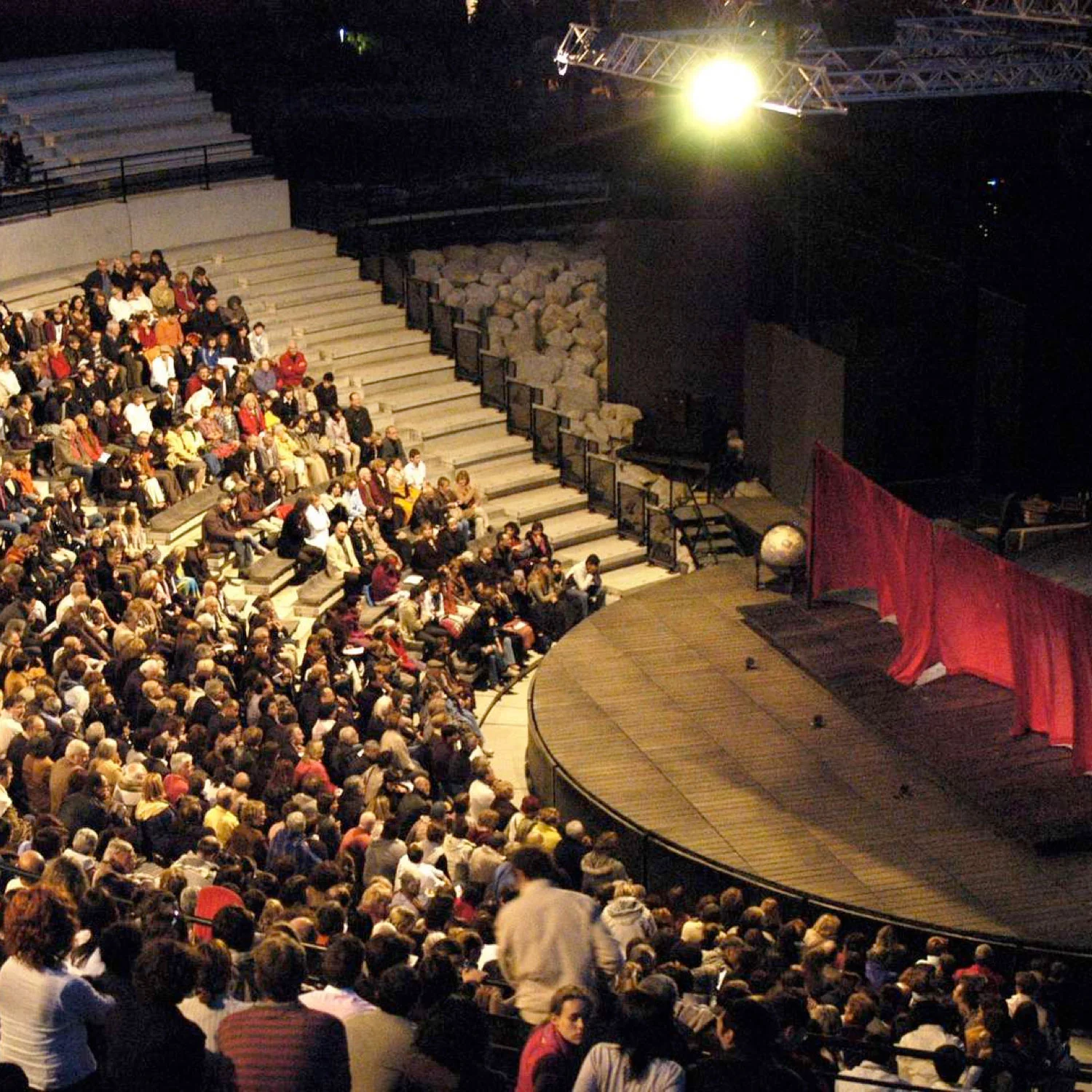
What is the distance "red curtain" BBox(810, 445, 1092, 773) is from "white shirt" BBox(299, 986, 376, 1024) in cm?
861

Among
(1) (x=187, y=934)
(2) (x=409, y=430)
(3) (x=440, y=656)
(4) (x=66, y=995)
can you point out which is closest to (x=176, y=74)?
(2) (x=409, y=430)

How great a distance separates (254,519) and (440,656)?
2984 mm

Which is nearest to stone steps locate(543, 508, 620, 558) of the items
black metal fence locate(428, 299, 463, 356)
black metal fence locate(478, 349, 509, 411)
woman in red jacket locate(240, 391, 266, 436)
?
black metal fence locate(478, 349, 509, 411)

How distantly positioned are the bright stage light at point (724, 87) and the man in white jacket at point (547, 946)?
422 inches

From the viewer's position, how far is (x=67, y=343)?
70.5 feet

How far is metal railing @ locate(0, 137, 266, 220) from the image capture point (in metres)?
25.2

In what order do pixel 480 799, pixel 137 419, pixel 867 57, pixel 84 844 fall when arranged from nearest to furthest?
pixel 84 844, pixel 480 799, pixel 867 57, pixel 137 419

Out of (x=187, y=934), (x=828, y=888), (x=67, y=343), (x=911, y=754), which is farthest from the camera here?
(x=67, y=343)

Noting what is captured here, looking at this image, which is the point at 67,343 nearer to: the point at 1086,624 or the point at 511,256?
the point at 511,256

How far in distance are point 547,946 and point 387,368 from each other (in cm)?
1757

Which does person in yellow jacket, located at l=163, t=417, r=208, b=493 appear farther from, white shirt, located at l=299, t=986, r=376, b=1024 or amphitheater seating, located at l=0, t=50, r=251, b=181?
white shirt, located at l=299, t=986, r=376, b=1024

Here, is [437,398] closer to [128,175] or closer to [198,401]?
[198,401]

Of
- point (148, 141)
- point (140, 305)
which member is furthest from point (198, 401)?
point (148, 141)

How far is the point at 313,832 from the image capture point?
1297cm
